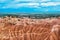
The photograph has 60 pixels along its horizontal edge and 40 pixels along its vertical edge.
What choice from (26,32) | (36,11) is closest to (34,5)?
(36,11)

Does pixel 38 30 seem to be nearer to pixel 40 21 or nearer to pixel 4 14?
pixel 40 21

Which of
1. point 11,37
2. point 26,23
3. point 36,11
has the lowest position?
point 11,37

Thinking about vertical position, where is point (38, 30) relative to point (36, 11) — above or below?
below

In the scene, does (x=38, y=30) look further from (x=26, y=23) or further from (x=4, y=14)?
(x=4, y=14)

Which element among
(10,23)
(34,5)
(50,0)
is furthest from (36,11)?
(10,23)

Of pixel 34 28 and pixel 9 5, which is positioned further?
pixel 9 5

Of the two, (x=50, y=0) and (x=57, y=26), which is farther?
(x=50, y=0)
